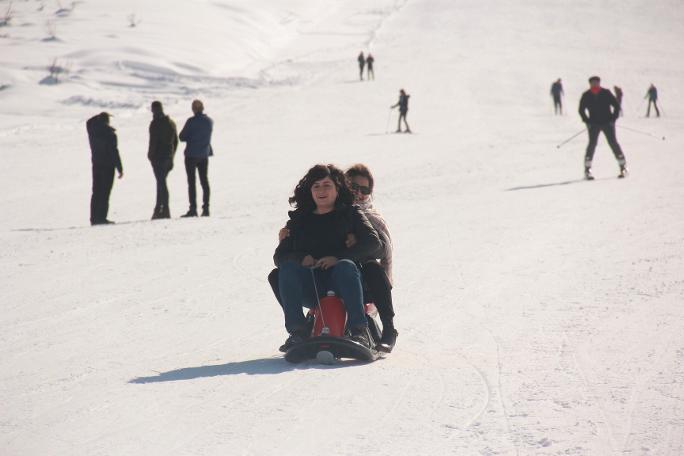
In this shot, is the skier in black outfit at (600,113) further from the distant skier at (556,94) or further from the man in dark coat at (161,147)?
the distant skier at (556,94)

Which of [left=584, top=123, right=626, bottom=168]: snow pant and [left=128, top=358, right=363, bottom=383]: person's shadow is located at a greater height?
[left=584, top=123, right=626, bottom=168]: snow pant

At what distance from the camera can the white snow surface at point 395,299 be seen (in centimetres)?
467

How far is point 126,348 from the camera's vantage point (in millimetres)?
6699

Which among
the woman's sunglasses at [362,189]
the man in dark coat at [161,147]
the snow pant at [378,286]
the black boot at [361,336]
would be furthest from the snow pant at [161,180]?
the black boot at [361,336]

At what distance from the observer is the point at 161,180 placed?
14711 mm

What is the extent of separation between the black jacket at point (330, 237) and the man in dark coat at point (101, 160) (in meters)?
8.79

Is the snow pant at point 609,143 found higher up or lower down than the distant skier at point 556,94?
lower down

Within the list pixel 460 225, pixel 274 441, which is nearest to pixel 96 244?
pixel 460 225

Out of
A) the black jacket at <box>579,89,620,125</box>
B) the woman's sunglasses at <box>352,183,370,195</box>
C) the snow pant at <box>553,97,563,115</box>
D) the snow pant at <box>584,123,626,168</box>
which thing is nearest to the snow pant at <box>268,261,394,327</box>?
the woman's sunglasses at <box>352,183,370,195</box>

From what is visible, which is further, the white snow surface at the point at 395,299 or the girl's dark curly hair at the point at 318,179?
the girl's dark curly hair at the point at 318,179

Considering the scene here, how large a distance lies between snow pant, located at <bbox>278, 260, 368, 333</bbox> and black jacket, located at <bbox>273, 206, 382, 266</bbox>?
0.07m

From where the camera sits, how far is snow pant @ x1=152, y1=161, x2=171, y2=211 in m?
14.6

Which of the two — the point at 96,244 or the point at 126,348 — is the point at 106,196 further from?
the point at 126,348

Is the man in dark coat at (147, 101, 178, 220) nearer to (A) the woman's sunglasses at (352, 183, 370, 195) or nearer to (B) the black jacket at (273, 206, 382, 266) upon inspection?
(A) the woman's sunglasses at (352, 183, 370, 195)
